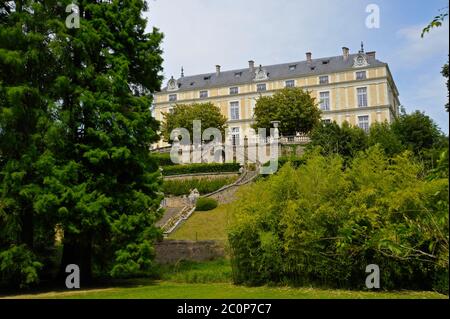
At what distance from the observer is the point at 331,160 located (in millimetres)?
14070

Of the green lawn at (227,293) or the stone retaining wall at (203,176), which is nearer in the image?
the green lawn at (227,293)

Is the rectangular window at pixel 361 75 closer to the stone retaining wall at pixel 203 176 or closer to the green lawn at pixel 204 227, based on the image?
the stone retaining wall at pixel 203 176

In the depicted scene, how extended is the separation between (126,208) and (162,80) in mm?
5262

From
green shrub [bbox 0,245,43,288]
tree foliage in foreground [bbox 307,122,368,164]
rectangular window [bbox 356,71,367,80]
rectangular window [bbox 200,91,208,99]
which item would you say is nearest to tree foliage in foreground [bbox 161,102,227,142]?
rectangular window [bbox 200,91,208,99]

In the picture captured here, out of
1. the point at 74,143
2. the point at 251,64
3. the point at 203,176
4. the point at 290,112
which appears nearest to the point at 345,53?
the point at 251,64

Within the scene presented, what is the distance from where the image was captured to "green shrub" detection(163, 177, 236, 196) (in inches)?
1491

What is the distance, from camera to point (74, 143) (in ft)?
50.3

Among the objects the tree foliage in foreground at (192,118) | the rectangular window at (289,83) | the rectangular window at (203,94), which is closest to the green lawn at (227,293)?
the tree foliage in foreground at (192,118)

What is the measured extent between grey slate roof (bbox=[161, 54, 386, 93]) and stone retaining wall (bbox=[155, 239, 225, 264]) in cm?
4142

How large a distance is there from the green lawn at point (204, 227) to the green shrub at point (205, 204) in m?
0.54

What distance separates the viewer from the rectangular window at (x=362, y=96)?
5678 cm

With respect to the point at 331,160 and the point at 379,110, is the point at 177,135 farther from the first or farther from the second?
the point at 331,160

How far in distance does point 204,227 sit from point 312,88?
37.1m
